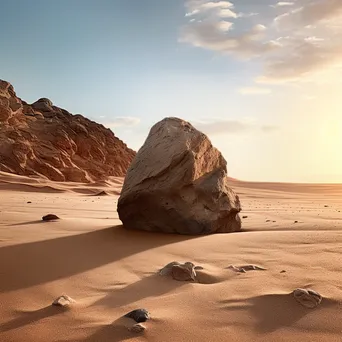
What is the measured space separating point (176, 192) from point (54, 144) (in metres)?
26.2

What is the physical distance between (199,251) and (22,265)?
1530 millimetres

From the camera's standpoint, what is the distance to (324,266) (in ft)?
9.71

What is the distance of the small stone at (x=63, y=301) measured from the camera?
230 centimetres

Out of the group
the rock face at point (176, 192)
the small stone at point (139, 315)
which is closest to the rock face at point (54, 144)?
the rock face at point (176, 192)

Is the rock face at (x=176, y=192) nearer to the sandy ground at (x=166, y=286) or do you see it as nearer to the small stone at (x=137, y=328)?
the sandy ground at (x=166, y=286)

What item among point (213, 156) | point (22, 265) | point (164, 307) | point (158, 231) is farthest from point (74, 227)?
point (164, 307)

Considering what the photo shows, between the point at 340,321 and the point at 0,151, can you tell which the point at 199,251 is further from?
the point at 0,151

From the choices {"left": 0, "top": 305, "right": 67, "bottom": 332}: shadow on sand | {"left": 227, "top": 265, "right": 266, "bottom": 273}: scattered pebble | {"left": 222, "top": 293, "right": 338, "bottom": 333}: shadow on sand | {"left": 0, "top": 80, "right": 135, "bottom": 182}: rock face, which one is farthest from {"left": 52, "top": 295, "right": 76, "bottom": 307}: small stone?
{"left": 0, "top": 80, "right": 135, "bottom": 182}: rock face

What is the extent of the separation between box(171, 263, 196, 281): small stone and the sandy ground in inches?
2.4

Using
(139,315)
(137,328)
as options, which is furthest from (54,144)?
(137,328)

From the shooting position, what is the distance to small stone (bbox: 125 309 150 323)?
6.83 ft

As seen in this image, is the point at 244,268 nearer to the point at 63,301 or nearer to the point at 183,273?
the point at 183,273

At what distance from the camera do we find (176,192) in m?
4.86

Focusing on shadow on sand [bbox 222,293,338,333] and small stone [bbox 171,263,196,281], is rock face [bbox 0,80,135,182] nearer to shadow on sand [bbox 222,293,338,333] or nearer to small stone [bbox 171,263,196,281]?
small stone [bbox 171,263,196,281]
